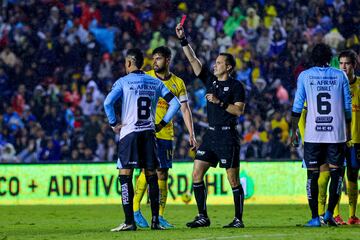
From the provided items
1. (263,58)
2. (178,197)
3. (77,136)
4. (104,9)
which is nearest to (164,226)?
(178,197)

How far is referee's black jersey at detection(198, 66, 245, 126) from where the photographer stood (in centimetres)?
1278

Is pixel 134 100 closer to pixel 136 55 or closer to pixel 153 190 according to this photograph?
pixel 136 55

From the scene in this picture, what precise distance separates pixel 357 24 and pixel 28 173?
9475 mm

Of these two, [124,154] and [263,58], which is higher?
[263,58]

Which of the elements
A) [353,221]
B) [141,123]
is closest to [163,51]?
[141,123]

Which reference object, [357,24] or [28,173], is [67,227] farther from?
[357,24]

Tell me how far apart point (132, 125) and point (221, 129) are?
1176mm

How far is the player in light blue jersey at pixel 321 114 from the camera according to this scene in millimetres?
12734

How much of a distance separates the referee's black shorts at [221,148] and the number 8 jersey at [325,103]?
0.88 meters

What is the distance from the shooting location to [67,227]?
14.3 metres

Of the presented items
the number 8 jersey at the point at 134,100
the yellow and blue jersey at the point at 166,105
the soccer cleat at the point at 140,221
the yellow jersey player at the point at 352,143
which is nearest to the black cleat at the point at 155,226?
the soccer cleat at the point at 140,221

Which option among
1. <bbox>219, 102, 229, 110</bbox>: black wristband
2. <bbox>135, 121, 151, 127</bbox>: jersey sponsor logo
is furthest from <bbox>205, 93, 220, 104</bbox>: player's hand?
<bbox>135, 121, 151, 127</bbox>: jersey sponsor logo

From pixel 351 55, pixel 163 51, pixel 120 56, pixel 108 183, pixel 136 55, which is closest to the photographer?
pixel 136 55

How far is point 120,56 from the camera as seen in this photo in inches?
1021
